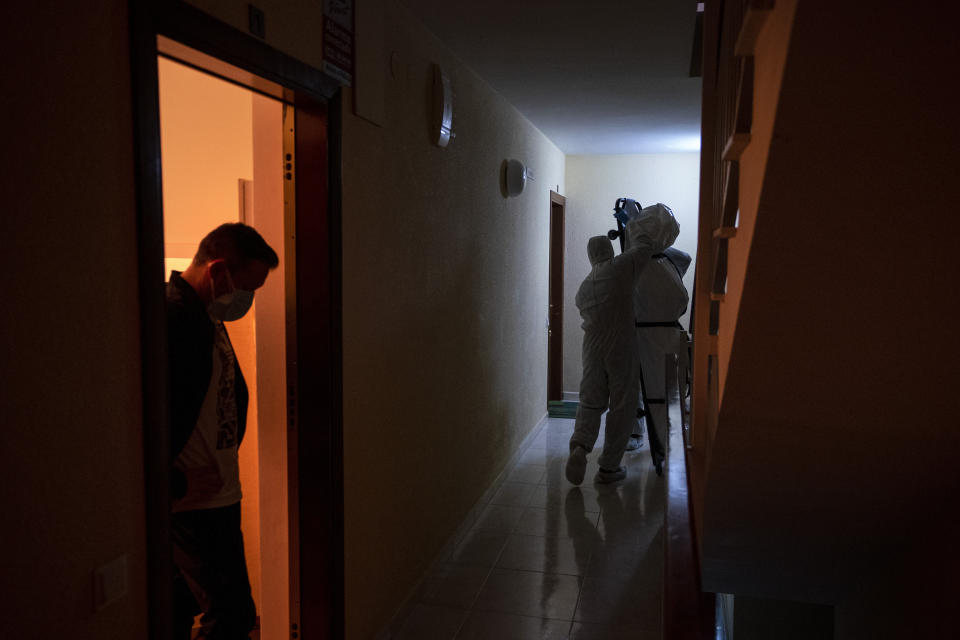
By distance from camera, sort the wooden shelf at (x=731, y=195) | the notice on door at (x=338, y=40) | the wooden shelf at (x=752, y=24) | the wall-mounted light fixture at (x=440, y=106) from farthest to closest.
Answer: the wall-mounted light fixture at (x=440, y=106) < the notice on door at (x=338, y=40) < the wooden shelf at (x=731, y=195) < the wooden shelf at (x=752, y=24)

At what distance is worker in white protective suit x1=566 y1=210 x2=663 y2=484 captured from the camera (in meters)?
4.59

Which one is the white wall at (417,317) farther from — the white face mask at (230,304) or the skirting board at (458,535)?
the white face mask at (230,304)

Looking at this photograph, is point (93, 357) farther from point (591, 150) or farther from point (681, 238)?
point (681, 238)

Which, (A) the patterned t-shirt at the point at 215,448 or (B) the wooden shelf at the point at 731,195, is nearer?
(B) the wooden shelf at the point at 731,195

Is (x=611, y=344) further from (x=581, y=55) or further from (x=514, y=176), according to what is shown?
(x=581, y=55)

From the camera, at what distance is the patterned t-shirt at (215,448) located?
75.0 inches

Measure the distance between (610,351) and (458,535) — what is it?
1.57 metres

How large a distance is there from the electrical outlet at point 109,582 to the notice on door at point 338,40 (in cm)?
139

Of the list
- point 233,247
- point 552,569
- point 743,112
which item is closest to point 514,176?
point 552,569

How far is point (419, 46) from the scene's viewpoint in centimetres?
292

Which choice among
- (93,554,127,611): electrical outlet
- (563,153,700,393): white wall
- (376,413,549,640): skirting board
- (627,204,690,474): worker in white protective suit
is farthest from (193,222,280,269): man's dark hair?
(563,153,700,393): white wall

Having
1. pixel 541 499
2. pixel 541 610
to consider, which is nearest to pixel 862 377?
pixel 541 610

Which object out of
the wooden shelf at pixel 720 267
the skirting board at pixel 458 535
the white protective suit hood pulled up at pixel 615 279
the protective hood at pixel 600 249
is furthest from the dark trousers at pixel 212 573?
the protective hood at pixel 600 249

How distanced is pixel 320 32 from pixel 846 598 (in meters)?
2.07
